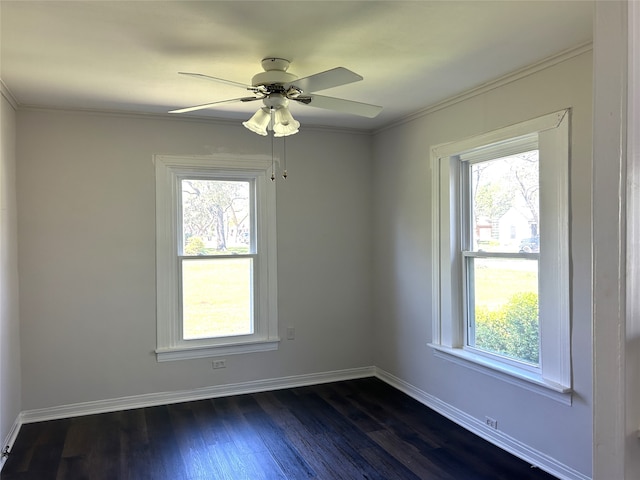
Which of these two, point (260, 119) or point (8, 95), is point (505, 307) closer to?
point (260, 119)

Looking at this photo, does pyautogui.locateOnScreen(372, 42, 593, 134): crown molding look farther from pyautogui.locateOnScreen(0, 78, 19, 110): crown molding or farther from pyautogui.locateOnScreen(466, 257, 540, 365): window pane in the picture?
pyautogui.locateOnScreen(0, 78, 19, 110): crown molding

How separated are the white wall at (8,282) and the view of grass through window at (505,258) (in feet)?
11.1

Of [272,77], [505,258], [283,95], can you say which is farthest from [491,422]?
[272,77]

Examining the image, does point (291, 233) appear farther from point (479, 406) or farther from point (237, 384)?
point (479, 406)

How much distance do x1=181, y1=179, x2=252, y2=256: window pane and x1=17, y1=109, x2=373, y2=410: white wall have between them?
30cm

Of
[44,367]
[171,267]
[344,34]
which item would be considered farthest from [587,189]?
[44,367]

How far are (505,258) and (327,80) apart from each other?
1.84 metres

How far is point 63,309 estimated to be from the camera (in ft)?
12.3

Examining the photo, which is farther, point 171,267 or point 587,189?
point 171,267

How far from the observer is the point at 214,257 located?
13.8 feet

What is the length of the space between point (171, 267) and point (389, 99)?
2.34 metres

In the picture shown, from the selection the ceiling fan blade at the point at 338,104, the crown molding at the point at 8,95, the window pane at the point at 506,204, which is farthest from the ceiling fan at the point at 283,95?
the crown molding at the point at 8,95

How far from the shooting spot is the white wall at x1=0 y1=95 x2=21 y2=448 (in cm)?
311

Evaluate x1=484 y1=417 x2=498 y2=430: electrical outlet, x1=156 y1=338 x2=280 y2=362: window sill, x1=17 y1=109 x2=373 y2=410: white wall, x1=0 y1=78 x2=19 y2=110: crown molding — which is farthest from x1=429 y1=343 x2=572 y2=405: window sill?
x1=0 y1=78 x2=19 y2=110: crown molding
